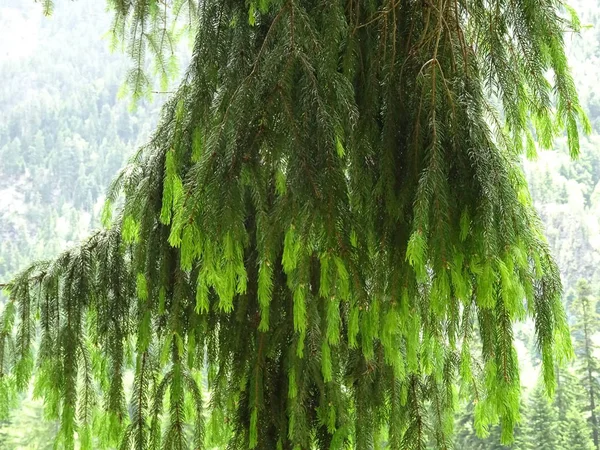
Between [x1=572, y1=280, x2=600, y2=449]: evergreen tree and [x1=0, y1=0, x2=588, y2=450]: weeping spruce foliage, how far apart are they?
14.9 m

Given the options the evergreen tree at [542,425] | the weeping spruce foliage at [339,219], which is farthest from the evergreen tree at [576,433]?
the weeping spruce foliage at [339,219]

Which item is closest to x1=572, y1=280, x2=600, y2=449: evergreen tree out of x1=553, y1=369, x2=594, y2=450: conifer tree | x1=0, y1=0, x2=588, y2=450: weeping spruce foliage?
x1=553, y1=369, x2=594, y2=450: conifer tree

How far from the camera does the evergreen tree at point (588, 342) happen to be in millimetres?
16312

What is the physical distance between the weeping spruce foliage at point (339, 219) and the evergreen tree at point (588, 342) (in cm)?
1488

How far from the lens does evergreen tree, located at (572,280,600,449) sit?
53.5ft

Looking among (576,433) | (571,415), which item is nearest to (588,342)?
(571,415)

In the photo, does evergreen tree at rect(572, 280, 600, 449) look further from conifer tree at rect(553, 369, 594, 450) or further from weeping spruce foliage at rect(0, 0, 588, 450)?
weeping spruce foliage at rect(0, 0, 588, 450)

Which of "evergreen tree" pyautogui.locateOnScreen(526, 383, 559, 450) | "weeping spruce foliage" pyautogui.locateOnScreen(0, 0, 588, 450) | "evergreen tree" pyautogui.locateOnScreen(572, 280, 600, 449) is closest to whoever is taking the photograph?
"weeping spruce foliage" pyautogui.locateOnScreen(0, 0, 588, 450)

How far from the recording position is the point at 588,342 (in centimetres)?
1678

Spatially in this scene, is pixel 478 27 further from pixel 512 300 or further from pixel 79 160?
pixel 79 160

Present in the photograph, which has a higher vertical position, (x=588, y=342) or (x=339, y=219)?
(x=588, y=342)

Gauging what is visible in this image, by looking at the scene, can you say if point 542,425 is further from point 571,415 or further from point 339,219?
point 339,219

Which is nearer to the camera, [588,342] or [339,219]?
[339,219]

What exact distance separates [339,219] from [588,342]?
17544 mm
